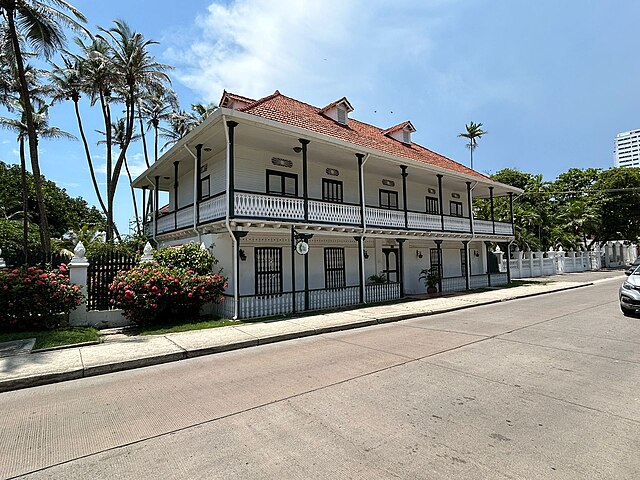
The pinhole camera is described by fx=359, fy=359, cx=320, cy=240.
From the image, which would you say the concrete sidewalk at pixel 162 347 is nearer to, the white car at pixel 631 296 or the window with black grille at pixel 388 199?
the white car at pixel 631 296

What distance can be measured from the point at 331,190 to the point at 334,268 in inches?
146

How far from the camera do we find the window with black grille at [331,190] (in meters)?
16.8

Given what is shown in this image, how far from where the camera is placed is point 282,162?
15.4 m

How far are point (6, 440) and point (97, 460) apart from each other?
4.68 feet

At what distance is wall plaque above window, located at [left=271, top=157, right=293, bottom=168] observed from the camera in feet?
49.9

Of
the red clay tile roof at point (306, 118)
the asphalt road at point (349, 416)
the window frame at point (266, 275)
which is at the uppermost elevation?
the red clay tile roof at point (306, 118)

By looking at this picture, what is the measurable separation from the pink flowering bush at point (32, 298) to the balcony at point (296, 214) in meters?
4.86

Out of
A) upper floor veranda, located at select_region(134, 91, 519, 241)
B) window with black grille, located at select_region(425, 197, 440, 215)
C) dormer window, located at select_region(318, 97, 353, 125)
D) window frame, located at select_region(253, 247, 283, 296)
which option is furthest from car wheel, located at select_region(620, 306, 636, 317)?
dormer window, located at select_region(318, 97, 353, 125)

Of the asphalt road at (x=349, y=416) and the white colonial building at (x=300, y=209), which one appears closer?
the asphalt road at (x=349, y=416)

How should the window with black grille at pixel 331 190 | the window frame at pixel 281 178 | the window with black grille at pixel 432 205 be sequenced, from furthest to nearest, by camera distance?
the window with black grille at pixel 432 205, the window with black grille at pixel 331 190, the window frame at pixel 281 178

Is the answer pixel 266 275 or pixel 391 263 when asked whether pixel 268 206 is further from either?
pixel 391 263

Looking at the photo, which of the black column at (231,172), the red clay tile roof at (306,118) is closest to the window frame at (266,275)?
the black column at (231,172)

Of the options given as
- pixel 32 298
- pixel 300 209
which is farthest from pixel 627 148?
pixel 32 298

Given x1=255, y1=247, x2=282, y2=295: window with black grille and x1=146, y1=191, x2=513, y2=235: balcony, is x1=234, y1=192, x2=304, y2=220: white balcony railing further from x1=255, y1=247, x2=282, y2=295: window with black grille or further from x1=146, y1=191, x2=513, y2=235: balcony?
x1=255, y1=247, x2=282, y2=295: window with black grille
